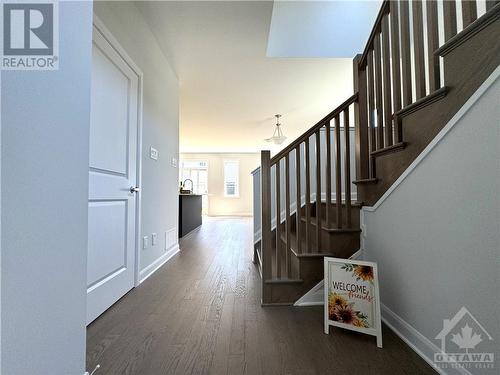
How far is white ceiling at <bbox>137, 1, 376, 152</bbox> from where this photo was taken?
2.20m

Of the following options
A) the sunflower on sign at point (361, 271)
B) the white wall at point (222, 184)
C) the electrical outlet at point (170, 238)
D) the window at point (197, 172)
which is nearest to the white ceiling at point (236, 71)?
the electrical outlet at point (170, 238)

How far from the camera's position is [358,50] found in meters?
3.00

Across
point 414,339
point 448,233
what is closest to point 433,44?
point 448,233

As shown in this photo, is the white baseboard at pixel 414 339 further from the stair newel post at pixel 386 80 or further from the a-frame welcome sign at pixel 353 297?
the stair newel post at pixel 386 80

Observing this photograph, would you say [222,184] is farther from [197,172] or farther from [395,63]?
[395,63]

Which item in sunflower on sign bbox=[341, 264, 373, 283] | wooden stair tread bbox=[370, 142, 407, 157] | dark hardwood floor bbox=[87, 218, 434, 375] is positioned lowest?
dark hardwood floor bbox=[87, 218, 434, 375]

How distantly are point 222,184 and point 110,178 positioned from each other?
301 inches

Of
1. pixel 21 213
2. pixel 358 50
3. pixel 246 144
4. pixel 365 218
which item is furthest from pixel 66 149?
pixel 246 144

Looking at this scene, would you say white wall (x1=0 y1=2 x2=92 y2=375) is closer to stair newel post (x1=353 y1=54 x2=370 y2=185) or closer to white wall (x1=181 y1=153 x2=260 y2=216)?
stair newel post (x1=353 y1=54 x2=370 y2=185)

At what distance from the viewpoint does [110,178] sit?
1687mm

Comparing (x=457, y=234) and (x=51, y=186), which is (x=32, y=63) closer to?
(x=51, y=186)

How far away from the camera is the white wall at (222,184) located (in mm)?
9297

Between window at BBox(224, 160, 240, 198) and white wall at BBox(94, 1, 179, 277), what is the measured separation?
20.2 feet

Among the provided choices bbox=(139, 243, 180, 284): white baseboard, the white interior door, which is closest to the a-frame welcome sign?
the white interior door
